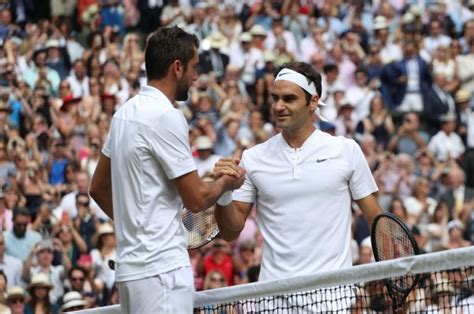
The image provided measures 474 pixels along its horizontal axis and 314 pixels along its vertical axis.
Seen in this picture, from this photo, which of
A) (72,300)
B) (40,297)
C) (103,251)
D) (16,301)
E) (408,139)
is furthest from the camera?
(408,139)

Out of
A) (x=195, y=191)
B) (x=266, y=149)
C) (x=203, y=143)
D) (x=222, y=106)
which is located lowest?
(x=195, y=191)

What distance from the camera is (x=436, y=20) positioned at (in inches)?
951

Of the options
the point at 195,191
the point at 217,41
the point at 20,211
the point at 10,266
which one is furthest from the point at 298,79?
the point at 217,41

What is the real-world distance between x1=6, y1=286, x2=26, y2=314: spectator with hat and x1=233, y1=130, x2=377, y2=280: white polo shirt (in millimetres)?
6252

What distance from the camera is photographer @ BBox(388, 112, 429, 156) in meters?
20.6

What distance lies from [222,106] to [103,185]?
12764 mm

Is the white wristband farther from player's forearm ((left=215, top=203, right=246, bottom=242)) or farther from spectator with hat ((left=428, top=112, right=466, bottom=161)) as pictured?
spectator with hat ((left=428, top=112, right=466, bottom=161))

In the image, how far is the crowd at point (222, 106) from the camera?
15.9 m

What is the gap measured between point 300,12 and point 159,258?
58.6 ft

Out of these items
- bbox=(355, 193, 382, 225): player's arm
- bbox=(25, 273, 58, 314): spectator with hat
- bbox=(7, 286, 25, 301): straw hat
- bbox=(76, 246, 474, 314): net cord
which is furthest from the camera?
bbox=(25, 273, 58, 314): spectator with hat

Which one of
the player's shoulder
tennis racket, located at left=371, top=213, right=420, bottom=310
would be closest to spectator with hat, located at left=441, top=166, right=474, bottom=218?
the player's shoulder

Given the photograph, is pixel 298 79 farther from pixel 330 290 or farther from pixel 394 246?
pixel 330 290

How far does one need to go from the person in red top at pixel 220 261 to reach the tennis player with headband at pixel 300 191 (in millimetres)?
6905

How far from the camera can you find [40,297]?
14.9 m
